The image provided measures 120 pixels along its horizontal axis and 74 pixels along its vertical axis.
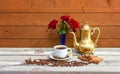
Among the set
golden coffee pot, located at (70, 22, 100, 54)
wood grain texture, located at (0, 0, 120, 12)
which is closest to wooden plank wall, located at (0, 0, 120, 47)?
wood grain texture, located at (0, 0, 120, 12)

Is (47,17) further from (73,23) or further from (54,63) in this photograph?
(54,63)

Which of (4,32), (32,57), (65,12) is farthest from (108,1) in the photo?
(4,32)

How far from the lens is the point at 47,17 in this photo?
1750 mm

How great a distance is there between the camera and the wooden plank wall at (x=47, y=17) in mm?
1728

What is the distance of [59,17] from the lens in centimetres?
175

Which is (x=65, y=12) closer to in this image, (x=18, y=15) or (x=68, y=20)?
(x=68, y=20)

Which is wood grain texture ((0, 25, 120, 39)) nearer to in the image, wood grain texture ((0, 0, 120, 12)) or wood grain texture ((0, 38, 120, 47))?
wood grain texture ((0, 38, 120, 47))

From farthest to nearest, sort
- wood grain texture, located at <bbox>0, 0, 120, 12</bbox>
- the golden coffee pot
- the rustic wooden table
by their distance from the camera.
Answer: wood grain texture, located at <bbox>0, 0, 120, 12</bbox> < the golden coffee pot < the rustic wooden table

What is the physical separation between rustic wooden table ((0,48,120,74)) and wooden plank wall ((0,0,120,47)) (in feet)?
0.33

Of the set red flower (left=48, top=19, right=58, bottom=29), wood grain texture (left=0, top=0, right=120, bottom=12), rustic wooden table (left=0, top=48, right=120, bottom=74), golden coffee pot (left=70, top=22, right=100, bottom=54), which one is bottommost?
rustic wooden table (left=0, top=48, right=120, bottom=74)

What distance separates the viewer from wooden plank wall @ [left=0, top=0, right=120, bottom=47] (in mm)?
1728

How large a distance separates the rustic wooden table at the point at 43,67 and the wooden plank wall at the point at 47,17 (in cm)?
10

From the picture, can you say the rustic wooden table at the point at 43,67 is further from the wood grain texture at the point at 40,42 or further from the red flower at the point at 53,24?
the red flower at the point at 53,24

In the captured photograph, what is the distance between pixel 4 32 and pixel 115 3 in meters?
0.89
